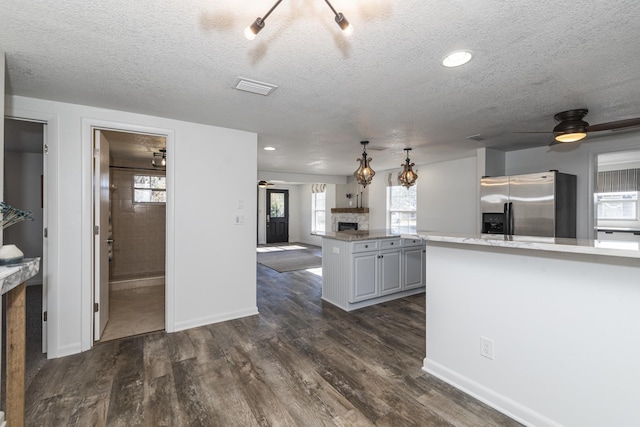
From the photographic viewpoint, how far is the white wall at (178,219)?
8.66 ft

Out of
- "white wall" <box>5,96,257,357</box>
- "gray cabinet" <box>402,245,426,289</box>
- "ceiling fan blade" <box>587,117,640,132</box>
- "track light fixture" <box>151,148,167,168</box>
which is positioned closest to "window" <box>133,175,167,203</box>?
"track light fixture" <box>151,148,167,168</box>

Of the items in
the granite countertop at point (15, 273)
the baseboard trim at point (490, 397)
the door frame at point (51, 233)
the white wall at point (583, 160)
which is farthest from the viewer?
the white wall at point (583, 160)

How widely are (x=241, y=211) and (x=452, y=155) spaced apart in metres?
3.82

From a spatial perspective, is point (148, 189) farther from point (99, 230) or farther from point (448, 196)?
point (448, 196)

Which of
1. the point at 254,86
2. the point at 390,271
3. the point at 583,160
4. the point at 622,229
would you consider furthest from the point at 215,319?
the point at 622,229

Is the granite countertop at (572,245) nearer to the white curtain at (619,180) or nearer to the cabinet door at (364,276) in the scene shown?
the cabinet door at (364,276)

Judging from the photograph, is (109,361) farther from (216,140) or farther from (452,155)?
(452,155)

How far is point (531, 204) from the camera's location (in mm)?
3938

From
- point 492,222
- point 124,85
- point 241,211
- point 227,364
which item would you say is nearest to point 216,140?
point 241,211

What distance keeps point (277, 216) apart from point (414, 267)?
23.5 feet

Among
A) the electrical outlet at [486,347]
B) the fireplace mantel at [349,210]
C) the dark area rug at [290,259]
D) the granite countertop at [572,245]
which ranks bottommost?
the dark area rug at [290,259]

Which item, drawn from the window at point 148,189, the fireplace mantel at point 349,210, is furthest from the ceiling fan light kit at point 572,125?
the window at point 148,189

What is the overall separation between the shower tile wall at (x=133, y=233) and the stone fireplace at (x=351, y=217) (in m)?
4.81

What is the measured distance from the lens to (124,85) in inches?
90.4
